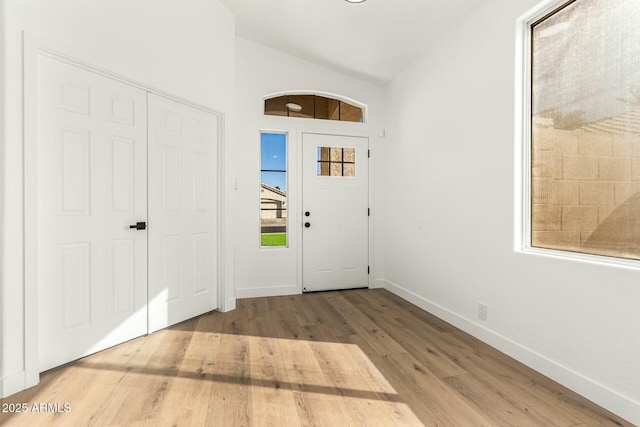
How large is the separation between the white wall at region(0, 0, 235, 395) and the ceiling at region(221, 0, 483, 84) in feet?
1.38

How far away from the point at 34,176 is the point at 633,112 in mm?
3587

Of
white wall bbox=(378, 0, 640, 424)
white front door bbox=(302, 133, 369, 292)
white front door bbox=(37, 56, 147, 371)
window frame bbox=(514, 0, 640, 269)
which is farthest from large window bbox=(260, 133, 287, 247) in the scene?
window frame bbox=(514, 0, 640, 269)

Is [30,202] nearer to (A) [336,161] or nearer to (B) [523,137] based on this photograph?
(A) [336,161]

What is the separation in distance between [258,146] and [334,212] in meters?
1.32

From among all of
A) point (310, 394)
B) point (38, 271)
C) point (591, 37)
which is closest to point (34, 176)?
point (38, 271)

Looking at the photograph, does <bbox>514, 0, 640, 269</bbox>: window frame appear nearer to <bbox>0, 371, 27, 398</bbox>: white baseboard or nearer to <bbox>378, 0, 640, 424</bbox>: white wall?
<bbox>378, 0, 640, 424</bbox>: white wall

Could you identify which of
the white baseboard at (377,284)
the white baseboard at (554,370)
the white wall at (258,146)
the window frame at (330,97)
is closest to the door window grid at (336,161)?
the white wall at (258,146)

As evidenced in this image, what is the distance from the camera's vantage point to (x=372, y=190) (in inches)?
184

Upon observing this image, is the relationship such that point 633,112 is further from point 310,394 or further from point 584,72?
point 310,394

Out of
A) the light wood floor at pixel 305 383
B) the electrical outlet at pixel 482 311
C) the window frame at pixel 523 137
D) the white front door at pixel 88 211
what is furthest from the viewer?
the electrical outlet at pixel 482 311

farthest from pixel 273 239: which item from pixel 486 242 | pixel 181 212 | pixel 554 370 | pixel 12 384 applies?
pixel 554 370

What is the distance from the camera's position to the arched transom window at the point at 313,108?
14.1 feet

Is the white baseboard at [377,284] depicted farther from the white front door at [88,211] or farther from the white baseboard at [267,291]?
the white front door at [88,211]

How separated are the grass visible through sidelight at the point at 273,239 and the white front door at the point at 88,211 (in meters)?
1.58
